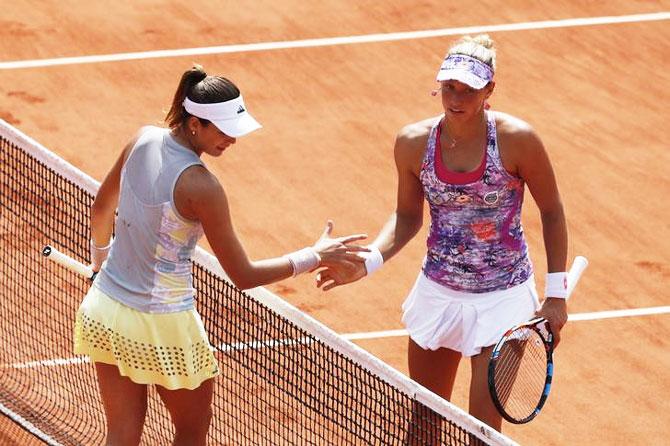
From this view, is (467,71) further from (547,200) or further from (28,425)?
(28,425)

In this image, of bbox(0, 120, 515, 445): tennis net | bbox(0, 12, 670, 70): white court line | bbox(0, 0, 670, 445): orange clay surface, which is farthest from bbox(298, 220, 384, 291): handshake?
bbox(0, 12, 670, 70): white court line

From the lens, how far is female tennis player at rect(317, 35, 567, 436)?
6.21 metres

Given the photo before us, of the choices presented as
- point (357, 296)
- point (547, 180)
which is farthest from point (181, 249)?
point (357, 296)

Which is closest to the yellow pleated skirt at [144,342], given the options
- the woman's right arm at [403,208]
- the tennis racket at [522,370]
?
the woman's right arm at [403,208]


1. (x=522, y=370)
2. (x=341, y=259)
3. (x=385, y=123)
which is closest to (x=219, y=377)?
(x=341, y=259)

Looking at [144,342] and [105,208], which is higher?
[105,208]

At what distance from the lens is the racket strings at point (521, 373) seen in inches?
244

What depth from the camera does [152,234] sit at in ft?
18.9

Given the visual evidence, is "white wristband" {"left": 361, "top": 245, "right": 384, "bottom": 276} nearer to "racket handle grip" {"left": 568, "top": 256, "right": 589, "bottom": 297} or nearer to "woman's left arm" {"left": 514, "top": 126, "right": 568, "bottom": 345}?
"woman's left arm" {"left": 514, "top": 126, "right": 568, "bottom": 345}

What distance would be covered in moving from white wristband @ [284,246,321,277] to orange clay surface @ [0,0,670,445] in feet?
8.67

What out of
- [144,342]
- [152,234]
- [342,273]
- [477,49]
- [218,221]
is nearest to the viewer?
[218,221]

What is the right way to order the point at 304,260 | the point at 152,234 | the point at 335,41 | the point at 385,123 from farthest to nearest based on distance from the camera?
the point at 335,41, the point at 385,123, the point at 304,260, the point at 152,234

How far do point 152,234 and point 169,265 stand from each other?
0.50 ft

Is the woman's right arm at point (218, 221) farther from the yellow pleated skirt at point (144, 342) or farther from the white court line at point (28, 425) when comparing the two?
the white court line at point (28, 425)
